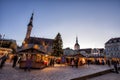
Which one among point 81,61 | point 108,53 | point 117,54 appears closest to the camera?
point 81,61

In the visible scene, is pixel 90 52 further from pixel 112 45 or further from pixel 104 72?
pixel 104 72

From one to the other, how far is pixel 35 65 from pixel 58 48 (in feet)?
87.2

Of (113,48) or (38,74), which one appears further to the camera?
(113,48)

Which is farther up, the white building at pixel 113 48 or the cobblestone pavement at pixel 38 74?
the white building at pixel 113 48

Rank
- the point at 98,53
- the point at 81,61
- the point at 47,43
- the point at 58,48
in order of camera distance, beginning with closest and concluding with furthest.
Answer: the point at 81,61
the point at 58,48
the point at 47,43
the point at 98,53

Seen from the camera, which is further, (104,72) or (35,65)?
(35,65)

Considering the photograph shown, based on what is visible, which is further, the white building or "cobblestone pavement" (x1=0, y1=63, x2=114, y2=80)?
the white building

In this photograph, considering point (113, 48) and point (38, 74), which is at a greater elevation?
point (113, 48)

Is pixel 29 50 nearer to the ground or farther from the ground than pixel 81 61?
farther from the ground

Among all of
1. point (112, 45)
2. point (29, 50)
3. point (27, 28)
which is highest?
point (27, 28)

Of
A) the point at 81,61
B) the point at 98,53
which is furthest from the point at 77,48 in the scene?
the point at 81,61

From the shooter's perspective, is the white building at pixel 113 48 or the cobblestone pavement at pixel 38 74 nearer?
the cobblestone pavement at pixel 38 74

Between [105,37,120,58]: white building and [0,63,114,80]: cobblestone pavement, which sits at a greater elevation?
[105,37,120,58]: white building

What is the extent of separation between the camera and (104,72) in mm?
15359
